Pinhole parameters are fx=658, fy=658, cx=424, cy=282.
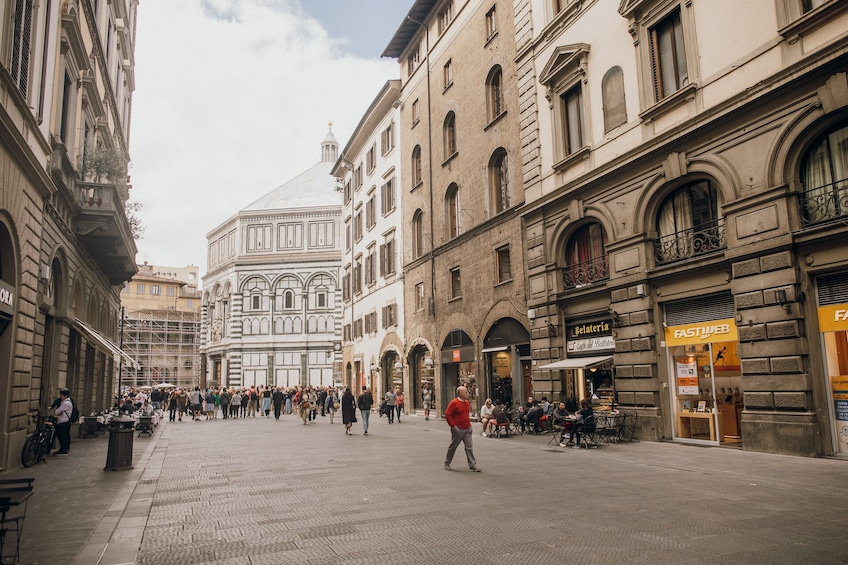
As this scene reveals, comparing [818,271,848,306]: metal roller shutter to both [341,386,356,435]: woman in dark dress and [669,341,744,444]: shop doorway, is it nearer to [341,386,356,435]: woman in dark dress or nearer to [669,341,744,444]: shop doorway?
[669,341,744,444]: shop doorway

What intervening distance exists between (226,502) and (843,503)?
8405 millimetres

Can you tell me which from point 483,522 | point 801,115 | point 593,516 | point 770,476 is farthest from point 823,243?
point 483,522

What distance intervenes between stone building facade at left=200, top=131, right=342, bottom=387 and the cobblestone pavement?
5823 centimetres

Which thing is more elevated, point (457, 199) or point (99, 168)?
point (457, 199)

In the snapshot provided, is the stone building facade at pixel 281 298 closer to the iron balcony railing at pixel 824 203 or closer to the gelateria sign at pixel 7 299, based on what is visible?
the gelateria sign at pixel 7 299

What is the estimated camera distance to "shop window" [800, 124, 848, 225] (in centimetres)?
1259


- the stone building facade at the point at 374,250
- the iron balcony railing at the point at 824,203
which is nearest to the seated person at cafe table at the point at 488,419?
the iron balcony railing at the point at 824,203

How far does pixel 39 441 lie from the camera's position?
48.4ft

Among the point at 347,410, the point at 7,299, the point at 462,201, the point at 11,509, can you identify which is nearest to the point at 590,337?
the point at 347,410

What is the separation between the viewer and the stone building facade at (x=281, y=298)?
72812 millimetres

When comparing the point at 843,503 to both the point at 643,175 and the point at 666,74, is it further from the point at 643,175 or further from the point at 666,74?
the point at 666,74

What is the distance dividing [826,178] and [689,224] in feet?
12.0

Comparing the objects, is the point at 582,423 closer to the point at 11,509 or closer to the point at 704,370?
the point at 704,370

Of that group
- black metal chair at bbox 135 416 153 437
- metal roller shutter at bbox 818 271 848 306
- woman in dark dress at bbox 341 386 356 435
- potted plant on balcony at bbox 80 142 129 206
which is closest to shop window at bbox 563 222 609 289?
metal roller shutter at bbox 818 271 848 306
